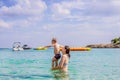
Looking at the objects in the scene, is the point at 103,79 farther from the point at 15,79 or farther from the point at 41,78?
the point at 15,79

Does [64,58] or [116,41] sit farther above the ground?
[116,41]

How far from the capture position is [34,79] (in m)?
15.1

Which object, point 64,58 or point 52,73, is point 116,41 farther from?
point 64,58

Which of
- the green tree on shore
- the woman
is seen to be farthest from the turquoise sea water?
the green tree on shore

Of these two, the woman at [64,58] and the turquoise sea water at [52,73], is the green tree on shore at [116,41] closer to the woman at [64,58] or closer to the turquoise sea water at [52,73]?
the turquoise sea water at [52,73]

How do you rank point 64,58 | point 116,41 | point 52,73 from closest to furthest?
point 64,58 → point 52,73 → point 116,41

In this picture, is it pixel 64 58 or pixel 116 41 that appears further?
pixel 116 41

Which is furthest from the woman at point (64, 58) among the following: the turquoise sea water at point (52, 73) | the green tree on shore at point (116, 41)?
the green tree on shore at point (116, 41)

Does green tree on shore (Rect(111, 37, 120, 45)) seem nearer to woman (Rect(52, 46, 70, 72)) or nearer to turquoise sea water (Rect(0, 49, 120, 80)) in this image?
turquoise sea water (Rect(0, 49, 120, 80))

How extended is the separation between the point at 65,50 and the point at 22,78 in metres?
2.59

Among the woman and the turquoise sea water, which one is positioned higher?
the woman

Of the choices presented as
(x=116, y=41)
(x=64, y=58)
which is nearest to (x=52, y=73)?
(x=64, y=58)

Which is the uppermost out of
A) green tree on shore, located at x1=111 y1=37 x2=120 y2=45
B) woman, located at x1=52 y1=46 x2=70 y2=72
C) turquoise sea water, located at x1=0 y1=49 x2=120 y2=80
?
green tree on shore, located at x1=111 y1=37 x2=120 y2=45

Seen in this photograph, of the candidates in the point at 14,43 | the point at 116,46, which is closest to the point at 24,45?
the point at 14,43
